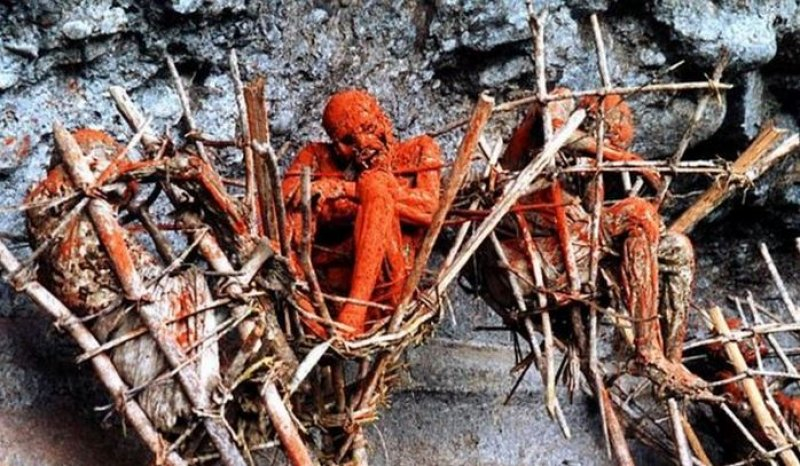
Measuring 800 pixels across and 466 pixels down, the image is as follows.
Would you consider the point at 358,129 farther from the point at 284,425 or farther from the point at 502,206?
the point at 284,425

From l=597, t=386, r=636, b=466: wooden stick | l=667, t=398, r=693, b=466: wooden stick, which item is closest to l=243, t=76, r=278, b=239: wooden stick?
l=597, t=386, r=636, b=466: wooden stick

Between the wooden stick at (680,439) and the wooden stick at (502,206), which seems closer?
the wooden stick at (502,206)

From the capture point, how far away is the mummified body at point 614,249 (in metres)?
2.08

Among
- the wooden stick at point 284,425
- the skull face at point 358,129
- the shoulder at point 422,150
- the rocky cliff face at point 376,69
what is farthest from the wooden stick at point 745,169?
the wooden stick at point 284,425

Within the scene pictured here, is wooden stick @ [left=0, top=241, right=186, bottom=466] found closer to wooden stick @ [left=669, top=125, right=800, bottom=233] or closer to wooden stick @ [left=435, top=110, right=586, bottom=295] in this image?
wooden stick @ [left=435, top=110, right=586, bottom=295]

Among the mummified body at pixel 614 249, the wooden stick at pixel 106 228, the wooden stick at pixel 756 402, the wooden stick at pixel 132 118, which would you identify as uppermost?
the wooden stick at pixel 132 118

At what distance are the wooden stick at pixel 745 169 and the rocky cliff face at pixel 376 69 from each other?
234 mm

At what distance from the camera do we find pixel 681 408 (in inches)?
88.7

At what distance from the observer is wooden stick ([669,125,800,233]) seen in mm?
2193

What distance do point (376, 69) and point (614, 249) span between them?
810 mm

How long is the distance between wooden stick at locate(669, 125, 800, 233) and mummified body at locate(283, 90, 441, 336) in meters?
0.50

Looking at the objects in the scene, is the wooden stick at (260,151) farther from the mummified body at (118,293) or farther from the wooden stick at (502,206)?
the wooden stick at (502,206)

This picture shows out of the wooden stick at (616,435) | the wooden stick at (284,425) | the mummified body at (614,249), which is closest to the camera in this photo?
the wooden stick at (284,425)

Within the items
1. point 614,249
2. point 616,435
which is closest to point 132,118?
point 614,249
